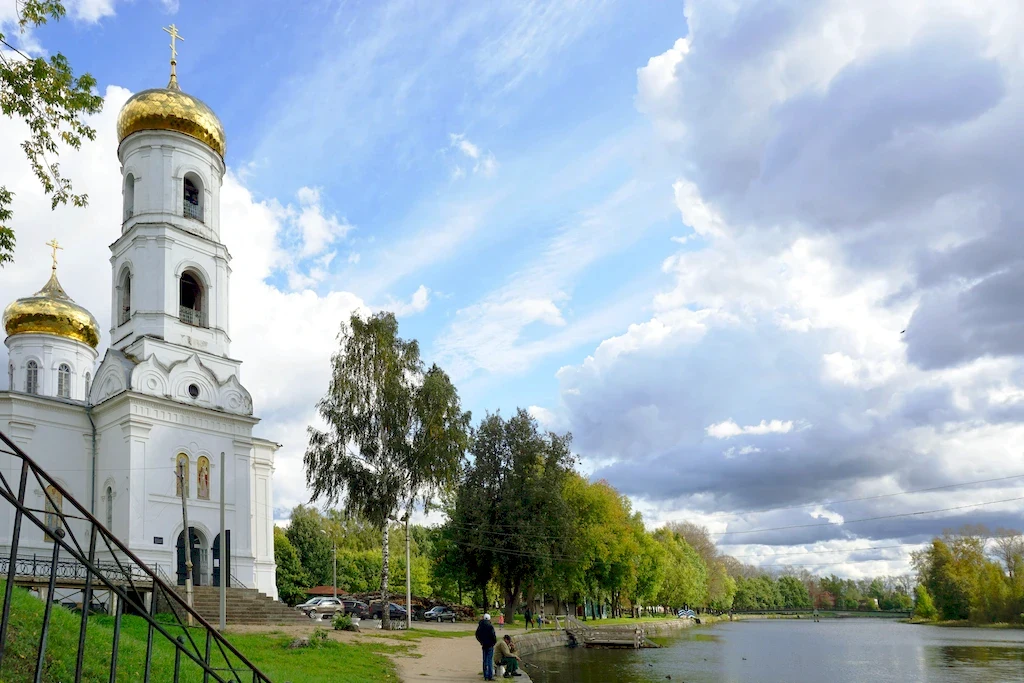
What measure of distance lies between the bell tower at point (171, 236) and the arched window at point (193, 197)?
0.15 ft

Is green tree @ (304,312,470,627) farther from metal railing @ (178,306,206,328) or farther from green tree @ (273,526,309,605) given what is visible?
green tree @ (273,526,309,605)

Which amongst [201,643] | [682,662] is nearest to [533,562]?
[682,662]

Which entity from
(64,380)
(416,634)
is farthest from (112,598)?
(64,380)

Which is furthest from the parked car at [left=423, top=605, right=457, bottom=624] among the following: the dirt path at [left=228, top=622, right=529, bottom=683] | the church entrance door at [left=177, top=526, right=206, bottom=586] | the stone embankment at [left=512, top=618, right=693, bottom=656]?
the church entrance door at [left=177, top=526, right=206, bottom=586]

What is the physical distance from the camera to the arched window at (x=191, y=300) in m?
37.0

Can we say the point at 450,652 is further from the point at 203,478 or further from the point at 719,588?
the point at 719,588

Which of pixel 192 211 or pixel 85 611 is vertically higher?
pixel 192 211

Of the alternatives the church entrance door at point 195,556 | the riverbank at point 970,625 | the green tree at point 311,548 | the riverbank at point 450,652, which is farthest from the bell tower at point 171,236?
the riverbank at point 970,625

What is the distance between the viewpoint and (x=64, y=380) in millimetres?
45375

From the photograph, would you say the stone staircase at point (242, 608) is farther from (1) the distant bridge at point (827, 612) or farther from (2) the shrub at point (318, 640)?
(1) the distant bridge at point (827, 612)

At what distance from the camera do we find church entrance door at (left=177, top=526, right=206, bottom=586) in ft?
107

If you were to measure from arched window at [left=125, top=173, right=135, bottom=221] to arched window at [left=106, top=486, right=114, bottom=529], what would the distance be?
12.6 meters

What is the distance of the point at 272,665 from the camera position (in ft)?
58.6

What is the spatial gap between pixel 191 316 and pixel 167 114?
356 inches
